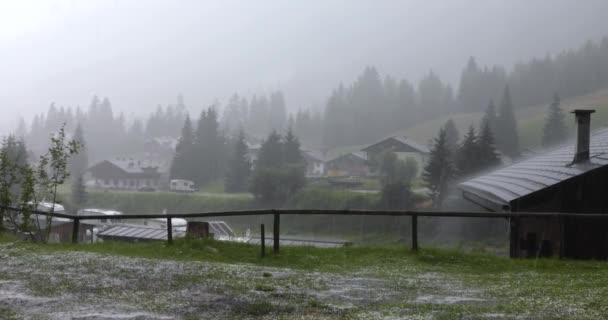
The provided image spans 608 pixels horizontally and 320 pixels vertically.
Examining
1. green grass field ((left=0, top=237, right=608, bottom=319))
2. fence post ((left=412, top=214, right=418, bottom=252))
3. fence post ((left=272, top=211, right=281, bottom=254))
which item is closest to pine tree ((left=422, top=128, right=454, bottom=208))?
fence post ((left=412, top=214, right=418, bottom=252))

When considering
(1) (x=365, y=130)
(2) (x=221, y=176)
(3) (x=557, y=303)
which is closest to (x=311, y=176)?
(2) (x=221, y=176)

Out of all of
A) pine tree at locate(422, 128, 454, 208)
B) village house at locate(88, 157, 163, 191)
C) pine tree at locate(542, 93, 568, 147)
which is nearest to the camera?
pine tree at locate(422, 128, 454, 208)

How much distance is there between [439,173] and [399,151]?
15.7 metres

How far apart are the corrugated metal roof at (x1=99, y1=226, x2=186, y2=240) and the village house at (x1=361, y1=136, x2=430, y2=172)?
134ft

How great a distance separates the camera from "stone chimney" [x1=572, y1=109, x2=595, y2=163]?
17.8 metres

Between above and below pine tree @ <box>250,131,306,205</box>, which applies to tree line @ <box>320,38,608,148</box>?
above

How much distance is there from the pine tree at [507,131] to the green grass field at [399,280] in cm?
5865

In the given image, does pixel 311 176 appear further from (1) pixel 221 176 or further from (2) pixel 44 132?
(2) pixel 44 132

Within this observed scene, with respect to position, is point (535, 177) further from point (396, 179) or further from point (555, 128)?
point (555, 128)

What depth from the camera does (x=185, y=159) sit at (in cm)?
8288

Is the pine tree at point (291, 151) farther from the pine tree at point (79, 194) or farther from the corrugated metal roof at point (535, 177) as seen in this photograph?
the corrugated metal roof at point (535, 177)

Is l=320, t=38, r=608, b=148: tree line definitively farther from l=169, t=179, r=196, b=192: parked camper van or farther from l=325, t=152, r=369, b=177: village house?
l=169, t=179, r=196, b=192: parked camper van

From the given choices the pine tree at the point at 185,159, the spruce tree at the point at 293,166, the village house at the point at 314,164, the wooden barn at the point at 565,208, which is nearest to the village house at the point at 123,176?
the pine tree at the point at 185,159

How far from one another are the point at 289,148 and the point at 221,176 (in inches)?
506
